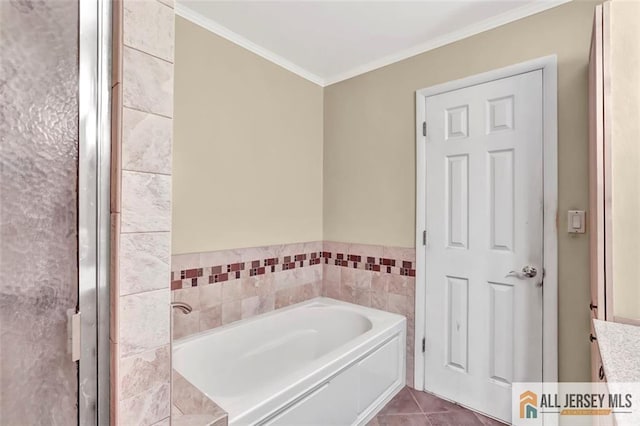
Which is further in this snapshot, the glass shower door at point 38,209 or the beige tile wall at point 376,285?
the beige tile wall at point 376,285

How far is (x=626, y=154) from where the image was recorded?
4.24 feet

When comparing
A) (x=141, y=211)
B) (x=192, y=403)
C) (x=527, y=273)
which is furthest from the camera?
(x=527, y=273)

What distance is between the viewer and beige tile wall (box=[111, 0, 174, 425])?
2.54 feet

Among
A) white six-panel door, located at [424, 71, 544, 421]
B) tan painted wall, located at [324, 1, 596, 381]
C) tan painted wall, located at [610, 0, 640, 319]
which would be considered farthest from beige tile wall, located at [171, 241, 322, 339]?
tan painted wall, located at [610, 0, 640, 319]

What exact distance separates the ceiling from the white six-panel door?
0.40 m

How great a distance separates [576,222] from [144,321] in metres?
2.05

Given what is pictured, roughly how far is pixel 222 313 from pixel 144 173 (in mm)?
1556

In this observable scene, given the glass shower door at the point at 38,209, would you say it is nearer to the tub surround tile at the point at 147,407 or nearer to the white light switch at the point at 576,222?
the tub surround tile at the point at 147,407

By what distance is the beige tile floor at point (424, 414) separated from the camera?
1.99m

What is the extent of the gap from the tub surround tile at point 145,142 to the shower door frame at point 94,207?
4 cm

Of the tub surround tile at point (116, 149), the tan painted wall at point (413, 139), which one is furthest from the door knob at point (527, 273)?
the tub surround tile at point (116, 149)

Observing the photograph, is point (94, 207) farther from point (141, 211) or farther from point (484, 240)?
point (484, 240)

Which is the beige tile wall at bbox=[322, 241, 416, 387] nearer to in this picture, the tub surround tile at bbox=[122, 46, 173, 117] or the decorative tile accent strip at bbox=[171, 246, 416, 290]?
the decorative tile accent strip at bbox=[171, 246, 416, 290]

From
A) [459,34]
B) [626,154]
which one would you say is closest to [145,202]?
[626,154]
